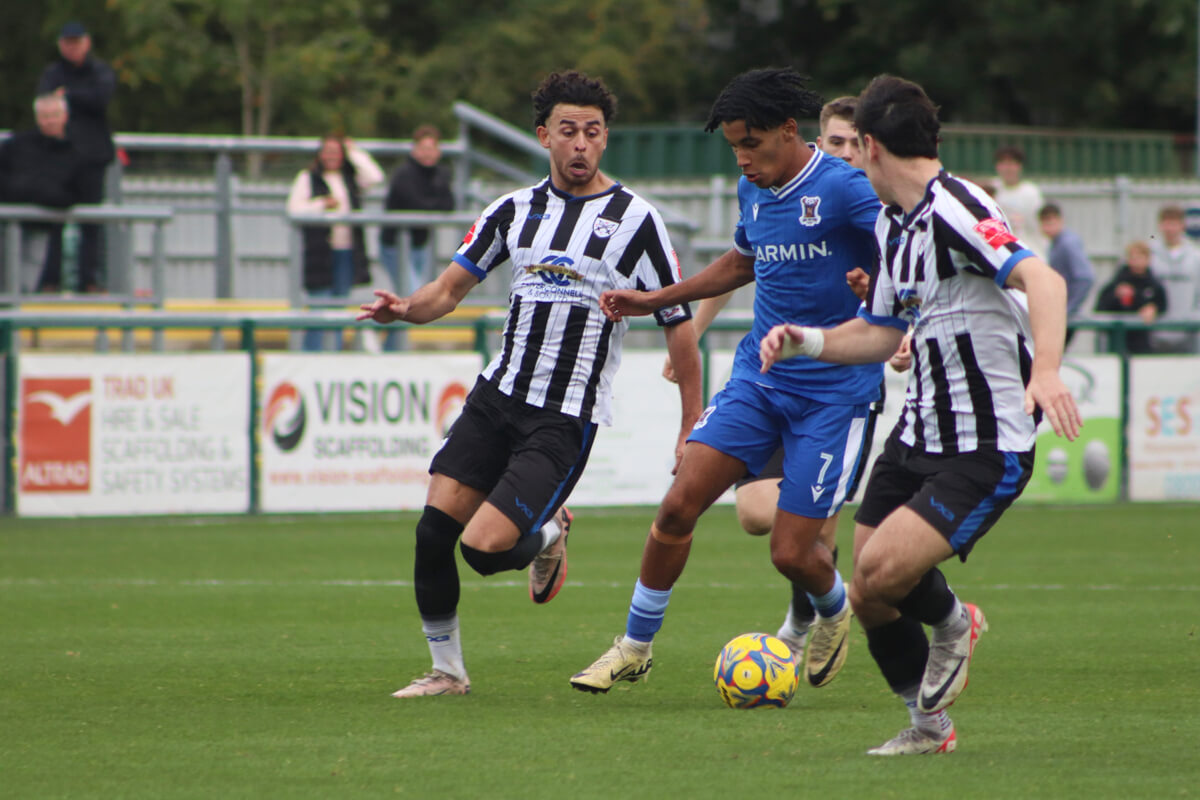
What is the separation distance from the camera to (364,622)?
8.86 metres

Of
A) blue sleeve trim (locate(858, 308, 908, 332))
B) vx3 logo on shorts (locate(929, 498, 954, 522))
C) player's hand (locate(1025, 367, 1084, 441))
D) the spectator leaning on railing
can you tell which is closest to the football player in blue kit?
blue sleeve trim (locate(858, 308, 908, 332))

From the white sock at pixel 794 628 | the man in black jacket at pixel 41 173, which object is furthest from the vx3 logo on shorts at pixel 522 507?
the man in black jacket at pixel 41 173

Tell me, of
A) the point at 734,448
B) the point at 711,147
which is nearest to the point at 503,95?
the point at 711,147

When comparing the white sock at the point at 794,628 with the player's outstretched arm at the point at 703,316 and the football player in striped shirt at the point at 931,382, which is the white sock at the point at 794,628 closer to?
the player's outstretched arm at the point at 703,316

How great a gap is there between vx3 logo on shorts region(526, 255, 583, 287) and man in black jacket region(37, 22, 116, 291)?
8.85m

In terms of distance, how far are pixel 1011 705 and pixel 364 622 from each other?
3569 millimetres

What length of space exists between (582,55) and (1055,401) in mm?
30211

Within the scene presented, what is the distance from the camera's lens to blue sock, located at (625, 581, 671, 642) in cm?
677

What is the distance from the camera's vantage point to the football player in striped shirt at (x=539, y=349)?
22.0 ft

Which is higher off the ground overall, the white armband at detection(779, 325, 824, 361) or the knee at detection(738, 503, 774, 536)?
the white armband at detection(779, 325, 824, 361)

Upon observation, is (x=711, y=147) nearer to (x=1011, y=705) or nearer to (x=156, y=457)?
(x=156, y=457)

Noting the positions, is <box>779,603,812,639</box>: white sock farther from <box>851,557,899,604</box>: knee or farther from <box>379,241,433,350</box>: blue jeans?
<box>379,241,433,350</box>: blue jeans

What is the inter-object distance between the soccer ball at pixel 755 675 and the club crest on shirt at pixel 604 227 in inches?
Answer: 63.8

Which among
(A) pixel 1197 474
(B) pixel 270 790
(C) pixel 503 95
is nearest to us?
(B) pixel 270 790
